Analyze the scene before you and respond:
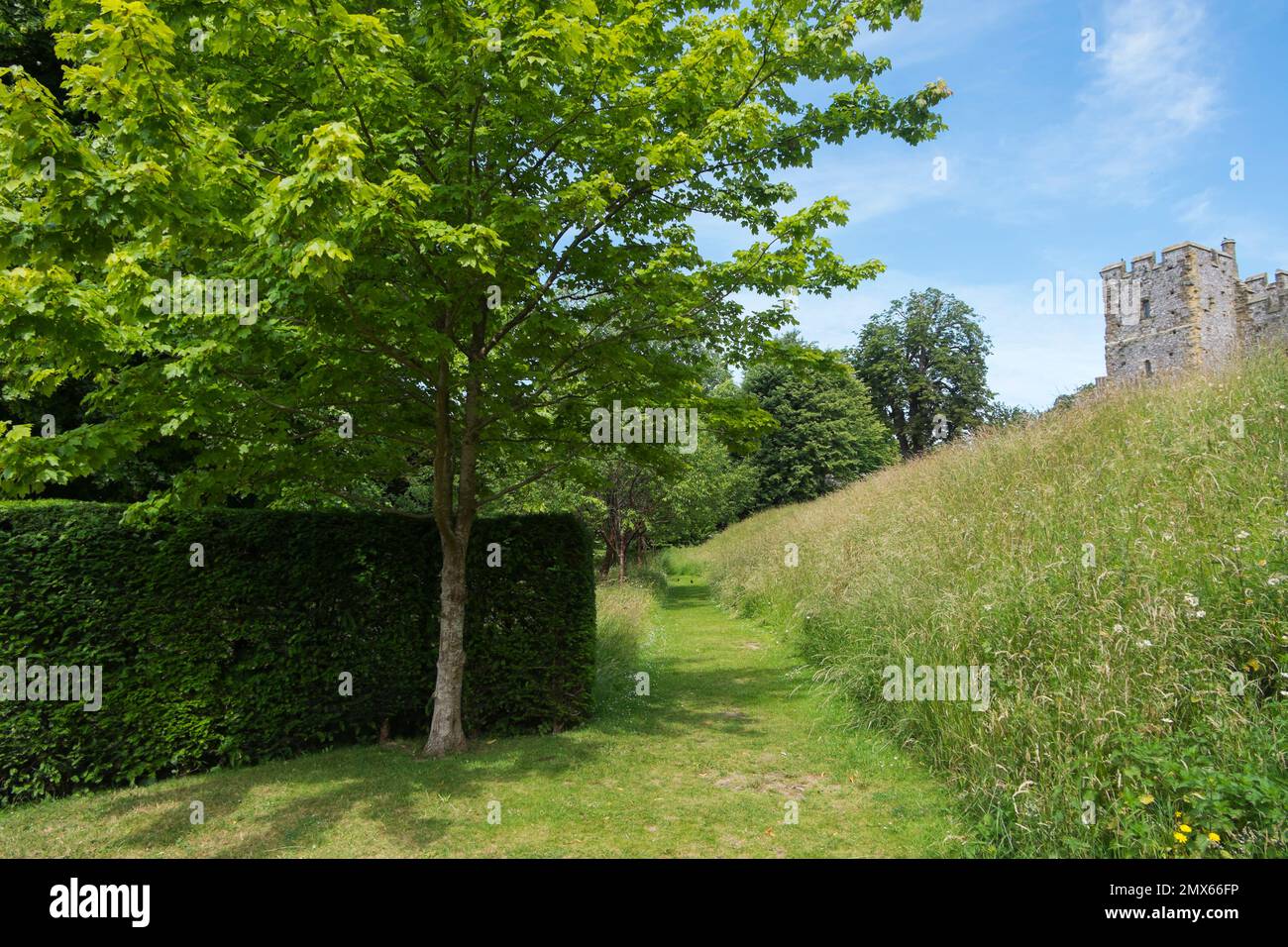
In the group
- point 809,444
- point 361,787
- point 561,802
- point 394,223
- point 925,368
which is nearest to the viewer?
point 394,223

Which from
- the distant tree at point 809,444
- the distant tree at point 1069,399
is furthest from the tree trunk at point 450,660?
the distant tree at point 809,444

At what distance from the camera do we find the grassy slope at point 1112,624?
4223 millimetres

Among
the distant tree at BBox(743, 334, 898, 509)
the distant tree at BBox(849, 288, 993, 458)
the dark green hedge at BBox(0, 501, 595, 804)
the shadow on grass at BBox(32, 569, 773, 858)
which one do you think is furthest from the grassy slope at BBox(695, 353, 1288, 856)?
the distant tree at BBox(849, 288, 993, 458)

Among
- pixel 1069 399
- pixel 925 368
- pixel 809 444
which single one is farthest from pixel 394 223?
pixel 925 368

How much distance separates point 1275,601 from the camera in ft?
15.8

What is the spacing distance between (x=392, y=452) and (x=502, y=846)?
4800mm

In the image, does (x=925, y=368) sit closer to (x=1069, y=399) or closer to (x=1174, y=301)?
(x=1174, y=301)

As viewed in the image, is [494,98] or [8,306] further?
[494,98]

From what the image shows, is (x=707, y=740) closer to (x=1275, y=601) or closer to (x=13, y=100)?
(x=1275, y=601)

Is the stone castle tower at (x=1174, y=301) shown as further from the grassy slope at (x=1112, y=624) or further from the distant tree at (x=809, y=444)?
the grassy slope at (x=1112, y=624)

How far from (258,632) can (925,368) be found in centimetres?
5112

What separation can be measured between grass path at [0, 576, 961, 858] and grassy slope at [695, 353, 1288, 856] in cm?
69

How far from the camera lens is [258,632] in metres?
7.34

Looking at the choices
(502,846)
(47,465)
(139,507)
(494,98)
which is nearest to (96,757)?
(139,507)
